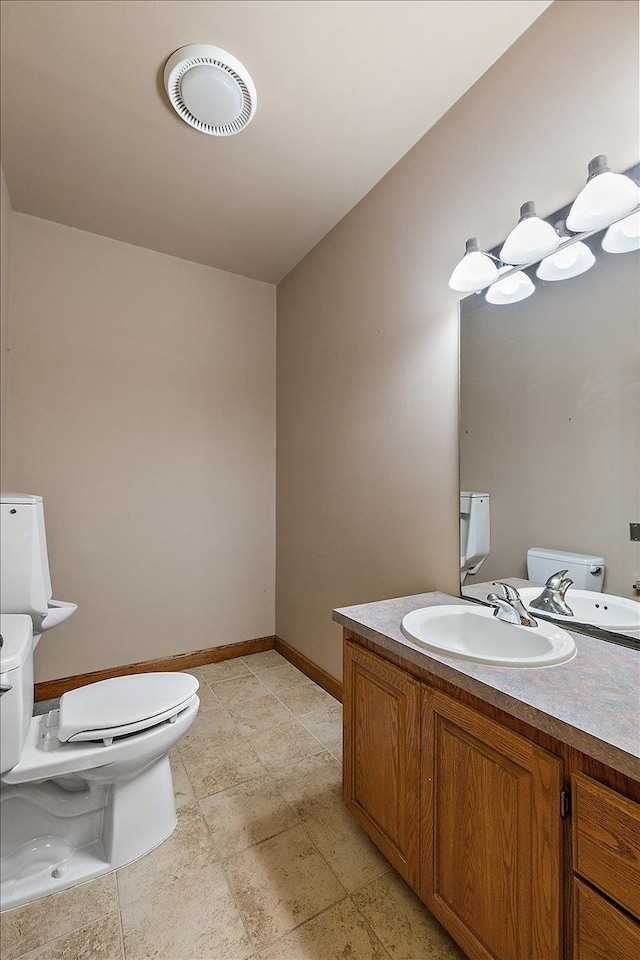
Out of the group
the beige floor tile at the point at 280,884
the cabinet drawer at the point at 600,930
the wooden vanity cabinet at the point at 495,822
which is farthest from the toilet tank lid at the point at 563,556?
the beige floor tile at the point at 280,884

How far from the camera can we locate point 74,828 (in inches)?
54.9

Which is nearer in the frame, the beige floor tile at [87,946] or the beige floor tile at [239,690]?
the beige floor tile at [87,946]

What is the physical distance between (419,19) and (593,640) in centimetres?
185

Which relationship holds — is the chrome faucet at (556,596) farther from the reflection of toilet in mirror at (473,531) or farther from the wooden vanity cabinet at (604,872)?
the wooden vanity cabinet at (604,872)

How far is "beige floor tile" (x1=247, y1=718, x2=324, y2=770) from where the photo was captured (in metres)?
1.87

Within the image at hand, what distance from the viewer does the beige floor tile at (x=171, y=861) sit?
4.21 feet

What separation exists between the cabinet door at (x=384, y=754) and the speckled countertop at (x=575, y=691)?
116 mm

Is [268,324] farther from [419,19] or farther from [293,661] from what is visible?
[293,661]

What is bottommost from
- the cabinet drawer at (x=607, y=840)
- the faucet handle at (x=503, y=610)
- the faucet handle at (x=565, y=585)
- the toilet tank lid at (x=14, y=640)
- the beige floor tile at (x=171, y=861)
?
the beige floor tile at (x=171, y=861)

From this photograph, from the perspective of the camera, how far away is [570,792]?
783mm

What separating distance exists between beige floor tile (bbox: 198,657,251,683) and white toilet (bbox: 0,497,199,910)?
112 cm

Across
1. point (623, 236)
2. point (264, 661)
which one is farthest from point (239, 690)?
point (623, 236)

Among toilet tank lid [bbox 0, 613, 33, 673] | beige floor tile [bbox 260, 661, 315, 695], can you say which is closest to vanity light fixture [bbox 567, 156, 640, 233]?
toilet tank lid [bbox 0, 613, 33, 673]

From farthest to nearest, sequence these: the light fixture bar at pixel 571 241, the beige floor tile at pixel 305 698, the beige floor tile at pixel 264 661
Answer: the beige floor tile at pixel 264 661, the beige floor tile at pixel 305 698, the light fixture bar at pixel 571 241
